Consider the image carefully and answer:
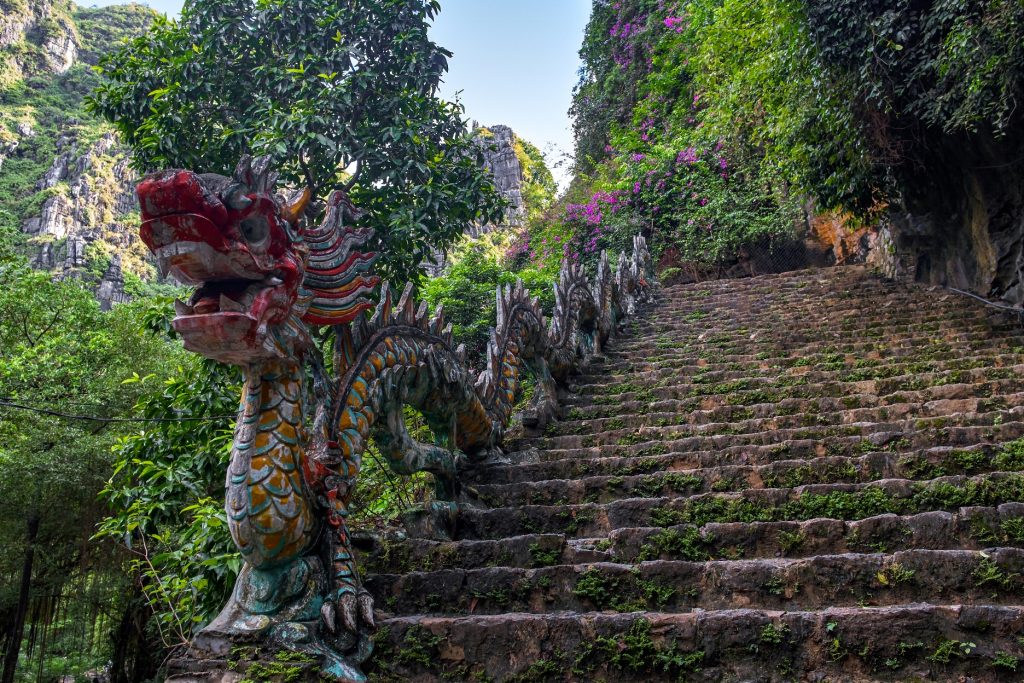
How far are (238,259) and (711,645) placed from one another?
2.21m

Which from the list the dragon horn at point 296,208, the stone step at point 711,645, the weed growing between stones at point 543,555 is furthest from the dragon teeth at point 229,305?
the weed growing between stones at point 543,555

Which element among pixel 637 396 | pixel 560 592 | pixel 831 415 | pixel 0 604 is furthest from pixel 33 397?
pixel 831 415

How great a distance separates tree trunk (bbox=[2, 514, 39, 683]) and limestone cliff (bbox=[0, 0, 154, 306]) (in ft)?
75.0

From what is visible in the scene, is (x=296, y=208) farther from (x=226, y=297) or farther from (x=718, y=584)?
(x=718, y=584)

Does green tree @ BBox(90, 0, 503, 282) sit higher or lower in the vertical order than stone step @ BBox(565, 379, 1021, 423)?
higher

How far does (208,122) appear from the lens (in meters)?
6.52

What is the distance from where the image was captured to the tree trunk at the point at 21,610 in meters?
7.12

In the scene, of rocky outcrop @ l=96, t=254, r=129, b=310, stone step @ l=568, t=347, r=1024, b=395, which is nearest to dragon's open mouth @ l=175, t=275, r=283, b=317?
stone step @ l=568, t=347, r=1024, b=395

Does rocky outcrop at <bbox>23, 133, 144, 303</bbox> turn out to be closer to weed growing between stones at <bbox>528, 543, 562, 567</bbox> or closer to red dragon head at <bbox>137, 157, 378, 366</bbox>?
red dragon head at <bbox>137, 157, 378, 366</bbox>

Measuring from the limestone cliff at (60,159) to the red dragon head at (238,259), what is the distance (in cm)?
2865

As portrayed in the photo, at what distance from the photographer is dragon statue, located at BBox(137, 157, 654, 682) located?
8.28ft

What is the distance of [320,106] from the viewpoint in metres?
6.09

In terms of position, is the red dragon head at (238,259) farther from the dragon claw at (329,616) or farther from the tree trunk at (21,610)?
the tree trunk at (21,610)

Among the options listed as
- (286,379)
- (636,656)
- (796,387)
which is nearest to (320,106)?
(286,379)
